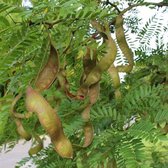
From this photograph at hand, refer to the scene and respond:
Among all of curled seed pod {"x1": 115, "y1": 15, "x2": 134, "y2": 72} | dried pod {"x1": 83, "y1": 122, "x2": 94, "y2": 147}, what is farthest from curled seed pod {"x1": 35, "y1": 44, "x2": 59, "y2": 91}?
curled seed pod {"x1": 115, "y1": 15, "x2": 134, "y2": 72}

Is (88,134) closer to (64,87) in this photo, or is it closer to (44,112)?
(64,87)

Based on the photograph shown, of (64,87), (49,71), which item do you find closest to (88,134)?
(64,87)

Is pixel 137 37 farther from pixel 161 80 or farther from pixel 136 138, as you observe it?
pixel 136 138

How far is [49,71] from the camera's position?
417 mm

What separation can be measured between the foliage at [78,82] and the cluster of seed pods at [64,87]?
19 millimetres

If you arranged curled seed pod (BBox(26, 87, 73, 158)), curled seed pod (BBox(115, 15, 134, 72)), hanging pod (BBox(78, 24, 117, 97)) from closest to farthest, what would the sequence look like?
curled seed pod (BBox(26, 87, 73, 158)), hanging pod (BBox(78, 24, 117, 97)), curled seed pod (BBox(115, 15, 134, 72))

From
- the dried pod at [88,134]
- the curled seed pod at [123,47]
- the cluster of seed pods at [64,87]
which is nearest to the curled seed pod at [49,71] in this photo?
the cluster of seed pods at [64,87]

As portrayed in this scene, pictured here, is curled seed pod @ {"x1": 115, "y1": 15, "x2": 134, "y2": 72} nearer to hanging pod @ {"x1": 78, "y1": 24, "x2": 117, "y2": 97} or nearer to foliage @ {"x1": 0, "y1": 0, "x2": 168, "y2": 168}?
foliage @ {"x1": 0, "y1": 0, "x2": 168, "y2": 168}

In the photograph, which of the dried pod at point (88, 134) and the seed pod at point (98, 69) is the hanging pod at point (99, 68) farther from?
the dried pod at point (88, 134)

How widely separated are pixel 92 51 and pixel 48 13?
5.1 inches

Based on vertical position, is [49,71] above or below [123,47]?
above

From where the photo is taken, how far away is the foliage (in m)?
0.41

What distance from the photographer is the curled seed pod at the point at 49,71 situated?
42cm

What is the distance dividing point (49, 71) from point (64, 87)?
0.40 feet
